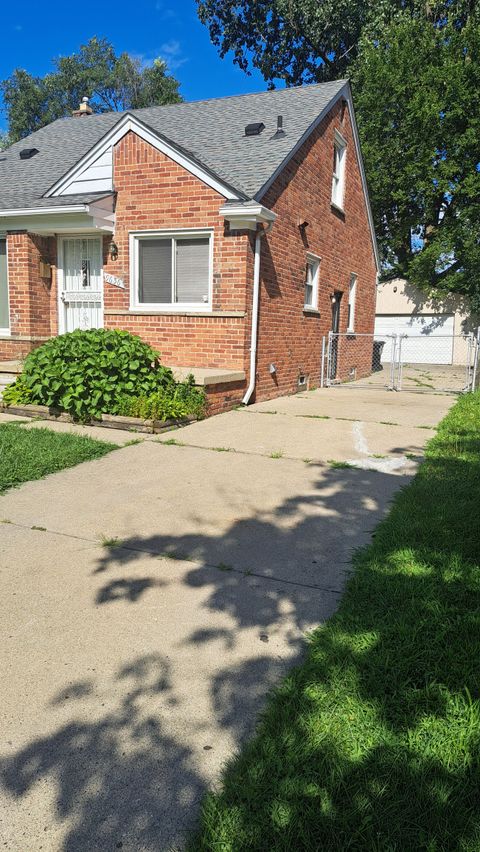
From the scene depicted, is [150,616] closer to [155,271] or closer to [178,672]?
[178,672]

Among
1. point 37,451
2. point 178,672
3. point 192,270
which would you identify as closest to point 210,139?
point 192,270

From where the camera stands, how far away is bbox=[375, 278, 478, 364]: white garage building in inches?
1009

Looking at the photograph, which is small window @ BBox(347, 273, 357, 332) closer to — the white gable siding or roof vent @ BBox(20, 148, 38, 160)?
the white gable siding

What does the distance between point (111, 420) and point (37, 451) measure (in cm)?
177

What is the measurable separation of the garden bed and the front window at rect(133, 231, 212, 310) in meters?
2.83

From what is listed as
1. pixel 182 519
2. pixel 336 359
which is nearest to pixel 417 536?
pixel 182 519

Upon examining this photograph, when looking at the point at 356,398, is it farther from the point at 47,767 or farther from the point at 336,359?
the point at 47,767

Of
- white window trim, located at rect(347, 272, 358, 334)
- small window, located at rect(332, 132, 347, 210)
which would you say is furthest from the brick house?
white window trim, located at rect(347, 272, 358, 334)

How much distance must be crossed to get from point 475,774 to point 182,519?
2777 mm

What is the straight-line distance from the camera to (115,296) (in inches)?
416

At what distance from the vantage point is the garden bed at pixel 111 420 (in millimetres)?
7406

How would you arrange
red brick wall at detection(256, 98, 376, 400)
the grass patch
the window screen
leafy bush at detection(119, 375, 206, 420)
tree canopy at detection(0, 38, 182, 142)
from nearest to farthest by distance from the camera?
the grass patch, leafy bush at detection(119, 375, 206, 420), the window screen, red brick wall at detection(256, 98, 376, 400), tree canopy at detection(0, 38, 182, 142)

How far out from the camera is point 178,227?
384 inches

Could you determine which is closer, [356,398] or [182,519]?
[182,519]
